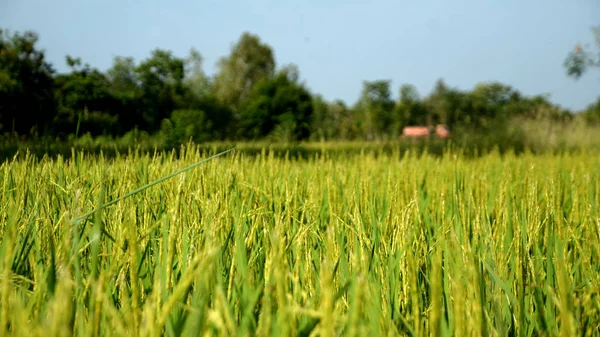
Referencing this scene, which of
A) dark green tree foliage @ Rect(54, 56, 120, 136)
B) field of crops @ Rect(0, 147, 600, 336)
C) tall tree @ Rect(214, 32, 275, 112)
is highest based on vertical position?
tall tree @ Rect(214, 32, 275, 112)

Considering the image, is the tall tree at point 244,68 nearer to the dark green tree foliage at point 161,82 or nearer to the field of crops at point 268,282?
the dark green tree foliage at point 161,82

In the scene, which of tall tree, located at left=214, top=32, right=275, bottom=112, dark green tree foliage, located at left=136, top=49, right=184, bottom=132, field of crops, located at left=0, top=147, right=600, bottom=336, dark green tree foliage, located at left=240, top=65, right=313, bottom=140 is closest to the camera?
field of crops, located at left=0, top=147, right=600, bottom=336

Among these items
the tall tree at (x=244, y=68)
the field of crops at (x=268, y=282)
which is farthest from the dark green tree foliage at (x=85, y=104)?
the tall tree at (x=244, y=68)

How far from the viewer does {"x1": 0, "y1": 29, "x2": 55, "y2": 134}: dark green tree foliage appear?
4.71 metres

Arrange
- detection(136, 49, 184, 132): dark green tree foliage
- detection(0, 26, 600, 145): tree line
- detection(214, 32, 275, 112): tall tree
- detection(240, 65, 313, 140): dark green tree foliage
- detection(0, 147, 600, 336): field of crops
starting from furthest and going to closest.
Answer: detection(214, 32, 275, 112): tall tree, detection(240, 65, 313, 140): dark green tree foliage, detection(136, 49, 184, 132): dark green tree foliage, detection(0, 26, 600, 145): tree line, detection(0, 147, 600, 336): field of crops

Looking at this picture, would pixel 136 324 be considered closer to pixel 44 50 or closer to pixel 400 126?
pixel 44 50

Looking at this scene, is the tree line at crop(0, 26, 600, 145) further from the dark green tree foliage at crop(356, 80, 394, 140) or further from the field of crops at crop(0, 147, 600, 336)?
the dark green tree foliage at crop(356, 80, 394, 140)

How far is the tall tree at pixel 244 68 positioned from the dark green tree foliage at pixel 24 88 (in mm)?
18586

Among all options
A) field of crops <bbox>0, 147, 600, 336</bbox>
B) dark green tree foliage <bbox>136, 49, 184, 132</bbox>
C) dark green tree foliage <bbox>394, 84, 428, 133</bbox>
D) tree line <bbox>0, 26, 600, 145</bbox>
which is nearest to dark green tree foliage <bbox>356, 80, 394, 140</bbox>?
dark green tree foliage <bbox>394, 84, 428, 133</bbox>

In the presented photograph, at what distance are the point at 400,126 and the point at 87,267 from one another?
3193 centimetres

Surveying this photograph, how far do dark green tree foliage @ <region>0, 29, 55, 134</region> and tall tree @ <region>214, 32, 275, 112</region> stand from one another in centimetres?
1859

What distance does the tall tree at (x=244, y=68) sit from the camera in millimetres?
29078

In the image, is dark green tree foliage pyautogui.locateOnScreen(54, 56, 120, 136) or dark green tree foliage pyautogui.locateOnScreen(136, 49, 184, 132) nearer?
dark green tree foliage pyautogui.locateOnScreen(54, 56, 120, 136)

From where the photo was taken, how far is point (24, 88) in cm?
622
